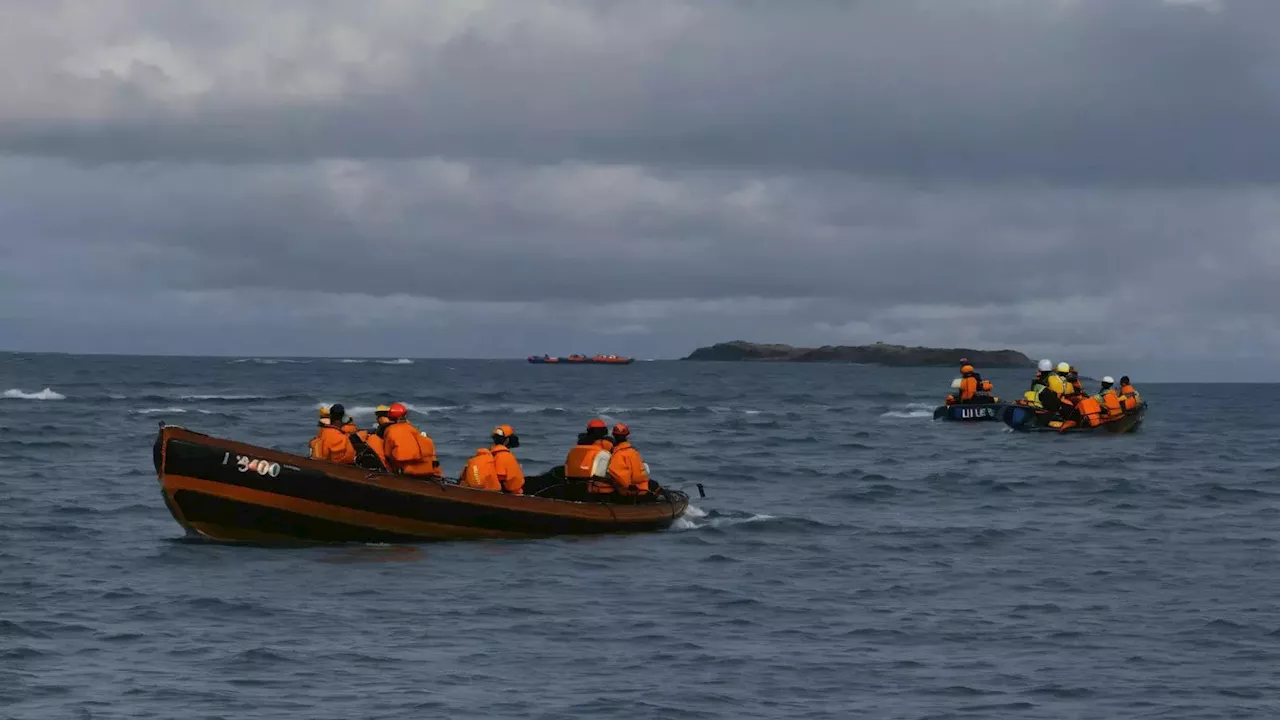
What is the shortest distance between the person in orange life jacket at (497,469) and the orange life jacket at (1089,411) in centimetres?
3410

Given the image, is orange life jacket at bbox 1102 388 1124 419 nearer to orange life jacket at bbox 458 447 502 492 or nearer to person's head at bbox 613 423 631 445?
person's head at bbox 613 423 631 445

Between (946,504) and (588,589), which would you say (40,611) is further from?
(946,504)

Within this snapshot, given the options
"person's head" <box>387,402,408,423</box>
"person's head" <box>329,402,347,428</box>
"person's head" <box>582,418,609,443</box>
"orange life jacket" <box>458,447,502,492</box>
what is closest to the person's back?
"orange life jacket" <box>458,447,502,492</box>

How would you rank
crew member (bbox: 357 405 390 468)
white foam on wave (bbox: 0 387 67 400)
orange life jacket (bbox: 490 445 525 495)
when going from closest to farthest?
crew member (bbox: 357 405 390 468)
orange life jacket (bbox: 490 445 525 495)
white foam on wave (bbox: 0 387 67 400)

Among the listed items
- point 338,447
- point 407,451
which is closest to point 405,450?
point 407,451

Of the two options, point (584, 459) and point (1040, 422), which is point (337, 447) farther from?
point (1040, 422)

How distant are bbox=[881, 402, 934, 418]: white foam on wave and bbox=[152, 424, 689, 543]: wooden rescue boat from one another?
5901 cm

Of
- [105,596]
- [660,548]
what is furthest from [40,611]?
[660,548]

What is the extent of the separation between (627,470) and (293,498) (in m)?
6.31

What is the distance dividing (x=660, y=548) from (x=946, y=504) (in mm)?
11398

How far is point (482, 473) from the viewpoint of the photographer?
2809 cm

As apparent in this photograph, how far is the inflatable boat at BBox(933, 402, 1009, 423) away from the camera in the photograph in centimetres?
6328

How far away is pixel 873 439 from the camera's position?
63281 mm

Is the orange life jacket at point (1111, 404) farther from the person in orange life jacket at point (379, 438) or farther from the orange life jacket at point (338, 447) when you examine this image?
the orange life jacket at point (338, 447)
